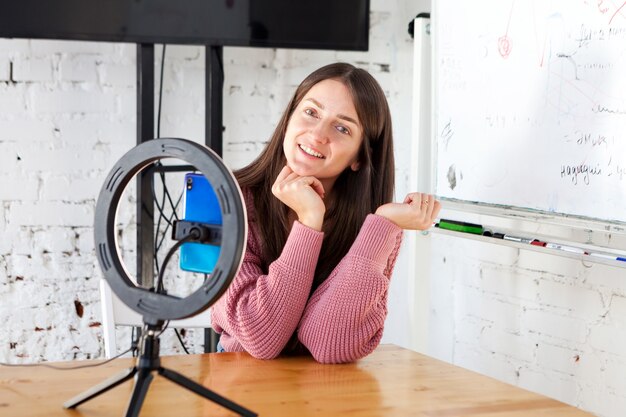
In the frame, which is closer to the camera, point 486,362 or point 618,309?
point 618,309

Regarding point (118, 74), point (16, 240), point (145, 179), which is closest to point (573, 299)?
point (145, 179)

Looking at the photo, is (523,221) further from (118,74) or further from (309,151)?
(118,74)

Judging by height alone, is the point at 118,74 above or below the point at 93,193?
above

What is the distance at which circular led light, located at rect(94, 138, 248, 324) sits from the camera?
0.97m

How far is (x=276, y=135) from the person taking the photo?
1.65 m

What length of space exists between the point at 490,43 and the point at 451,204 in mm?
369

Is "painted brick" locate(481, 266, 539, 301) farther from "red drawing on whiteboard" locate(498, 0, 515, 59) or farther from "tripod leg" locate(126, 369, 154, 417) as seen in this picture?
"tripod leg" locate(126, 369, 154, 417)

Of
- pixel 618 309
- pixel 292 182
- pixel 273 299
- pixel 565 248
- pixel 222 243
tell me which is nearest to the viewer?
pixel 222 243

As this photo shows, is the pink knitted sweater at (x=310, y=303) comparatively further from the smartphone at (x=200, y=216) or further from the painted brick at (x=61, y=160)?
the painted brick at (x=61, y=160)

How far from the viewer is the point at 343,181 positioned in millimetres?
1672

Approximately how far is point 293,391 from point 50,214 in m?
1.34

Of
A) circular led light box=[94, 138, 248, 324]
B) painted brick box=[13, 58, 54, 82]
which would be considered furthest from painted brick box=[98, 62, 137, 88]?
circular led light box=[94, 138, 248, 324]

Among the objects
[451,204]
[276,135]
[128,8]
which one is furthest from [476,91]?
[128,8]

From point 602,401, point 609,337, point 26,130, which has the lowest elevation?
point 602,401
